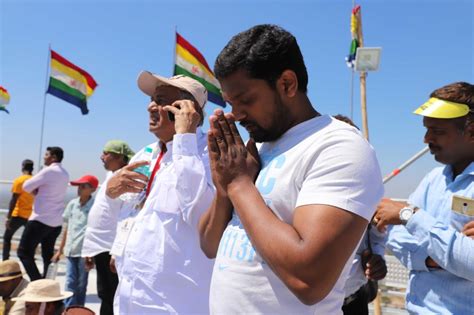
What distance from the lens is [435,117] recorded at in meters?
2.06

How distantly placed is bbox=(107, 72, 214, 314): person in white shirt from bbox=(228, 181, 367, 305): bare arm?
103cm

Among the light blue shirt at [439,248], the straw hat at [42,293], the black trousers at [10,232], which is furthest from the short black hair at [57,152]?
the light blue shirt at [439,248]

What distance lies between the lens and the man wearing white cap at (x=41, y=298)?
2980 millimetres

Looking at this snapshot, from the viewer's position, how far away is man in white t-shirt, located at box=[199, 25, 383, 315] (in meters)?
1.08

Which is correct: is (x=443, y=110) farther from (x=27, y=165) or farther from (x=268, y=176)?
(x=27, y=165)

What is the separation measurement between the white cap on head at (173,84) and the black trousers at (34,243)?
4132 mm

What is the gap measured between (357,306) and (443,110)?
3.95 ft

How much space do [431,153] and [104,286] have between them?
10.6 feet

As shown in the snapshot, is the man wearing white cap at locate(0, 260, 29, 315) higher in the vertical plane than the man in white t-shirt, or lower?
lower

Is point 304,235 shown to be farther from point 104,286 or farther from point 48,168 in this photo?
point 48,168

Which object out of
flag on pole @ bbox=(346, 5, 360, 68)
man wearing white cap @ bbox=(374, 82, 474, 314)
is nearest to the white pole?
flag on pole @ bbox=(346, 5, 360, 68)

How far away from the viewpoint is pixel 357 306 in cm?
256

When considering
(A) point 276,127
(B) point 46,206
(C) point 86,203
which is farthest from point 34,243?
(A) point 276,127

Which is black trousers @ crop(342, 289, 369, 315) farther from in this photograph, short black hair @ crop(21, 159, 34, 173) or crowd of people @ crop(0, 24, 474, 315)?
short black hair @ crop(21, 159, 34, 173)
